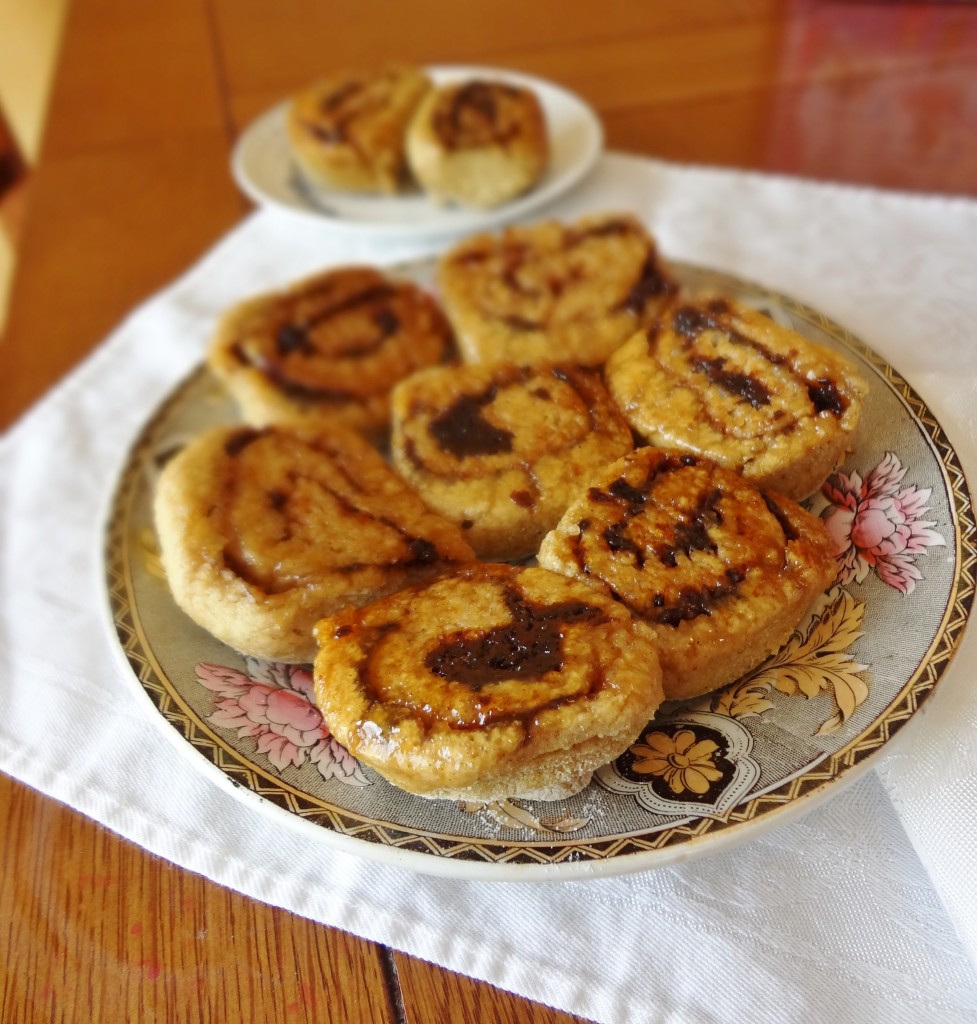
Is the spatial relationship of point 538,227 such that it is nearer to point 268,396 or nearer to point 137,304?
point 268,396

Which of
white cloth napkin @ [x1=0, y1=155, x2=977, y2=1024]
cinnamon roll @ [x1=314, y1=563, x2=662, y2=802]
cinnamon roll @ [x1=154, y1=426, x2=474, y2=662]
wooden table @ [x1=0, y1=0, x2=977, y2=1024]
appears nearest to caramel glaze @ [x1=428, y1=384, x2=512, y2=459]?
cinnamon roll @ [x1=154, y1=426, x2=474, y2=662]

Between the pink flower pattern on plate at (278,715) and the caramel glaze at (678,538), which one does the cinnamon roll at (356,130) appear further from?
the pink flower pattern on plate at (278,715)

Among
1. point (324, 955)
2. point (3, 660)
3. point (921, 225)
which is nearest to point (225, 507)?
point (3, 660)

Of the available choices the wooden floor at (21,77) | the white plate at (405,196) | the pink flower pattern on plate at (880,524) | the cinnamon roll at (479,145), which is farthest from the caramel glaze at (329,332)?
the wooden floor at (21,77)

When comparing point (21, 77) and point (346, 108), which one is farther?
point (21, 77)

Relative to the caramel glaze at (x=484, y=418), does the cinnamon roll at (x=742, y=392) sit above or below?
above

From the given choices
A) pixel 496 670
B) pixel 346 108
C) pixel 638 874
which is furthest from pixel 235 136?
pixel 638 874

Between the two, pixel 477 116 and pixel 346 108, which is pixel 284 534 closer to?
pixel 477 116
